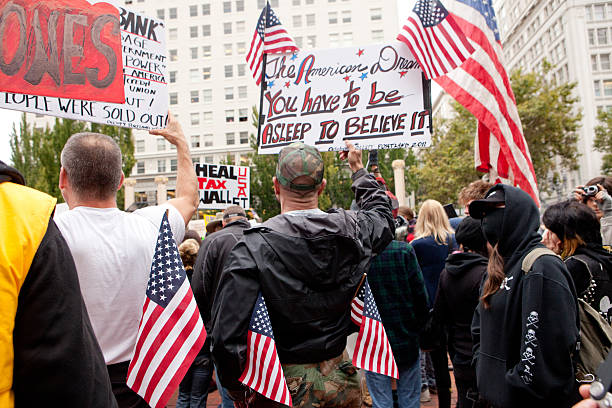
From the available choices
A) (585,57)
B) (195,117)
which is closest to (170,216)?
(195,117)

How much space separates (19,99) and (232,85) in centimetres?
5832

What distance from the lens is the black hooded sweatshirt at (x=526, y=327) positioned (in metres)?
2.25

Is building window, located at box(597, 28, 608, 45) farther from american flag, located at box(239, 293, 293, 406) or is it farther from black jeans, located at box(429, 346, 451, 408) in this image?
american flag, located at box(239, 293, 293, 406)

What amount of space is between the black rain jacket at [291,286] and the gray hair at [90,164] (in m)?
0.80

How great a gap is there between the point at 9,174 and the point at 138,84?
2.49 meters

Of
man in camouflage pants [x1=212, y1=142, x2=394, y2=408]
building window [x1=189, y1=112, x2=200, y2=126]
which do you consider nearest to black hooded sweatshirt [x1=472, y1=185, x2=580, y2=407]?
man in camouflage pants [x1=212, y1=142, x2=394, y2=408]

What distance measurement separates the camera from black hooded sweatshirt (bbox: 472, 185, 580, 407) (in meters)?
2.25

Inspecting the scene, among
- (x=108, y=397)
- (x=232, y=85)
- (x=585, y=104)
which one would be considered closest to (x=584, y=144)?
(x=585, y=104)

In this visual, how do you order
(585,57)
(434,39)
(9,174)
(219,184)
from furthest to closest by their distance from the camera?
(585,57)
(219,184)
(434,39)
(9,174)

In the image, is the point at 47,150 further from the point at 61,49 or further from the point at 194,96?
the point at 194,96

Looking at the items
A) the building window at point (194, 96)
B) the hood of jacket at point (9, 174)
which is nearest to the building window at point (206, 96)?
the building window at point (194, 96)

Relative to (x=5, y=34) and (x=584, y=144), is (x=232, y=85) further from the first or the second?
(x=5, y=34)

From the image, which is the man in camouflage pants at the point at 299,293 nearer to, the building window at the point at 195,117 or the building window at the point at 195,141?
the building window at the point at 195,141

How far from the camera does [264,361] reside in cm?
238
